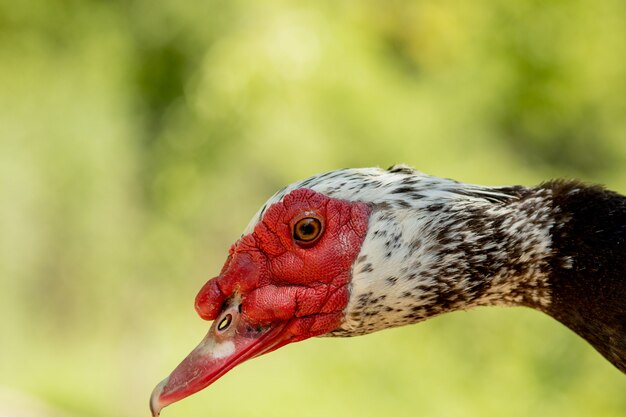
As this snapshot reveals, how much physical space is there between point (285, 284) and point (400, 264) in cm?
41

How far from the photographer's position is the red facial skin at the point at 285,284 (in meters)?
3.32

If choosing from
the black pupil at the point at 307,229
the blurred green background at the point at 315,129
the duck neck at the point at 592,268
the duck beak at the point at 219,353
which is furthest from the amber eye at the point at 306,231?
the blurred green background at the point at 315,129

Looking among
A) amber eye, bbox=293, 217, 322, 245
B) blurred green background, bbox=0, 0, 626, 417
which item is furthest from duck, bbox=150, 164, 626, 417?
blurred green background, bbox=0, 0, 626, 417

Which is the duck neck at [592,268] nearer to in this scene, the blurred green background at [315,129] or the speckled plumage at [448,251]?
the speckled plumage at [448,251]

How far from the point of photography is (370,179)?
344 cm

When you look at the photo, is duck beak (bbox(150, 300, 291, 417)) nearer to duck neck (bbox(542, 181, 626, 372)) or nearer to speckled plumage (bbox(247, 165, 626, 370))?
speckled plumage (bbox(247, 165, 626, 370))

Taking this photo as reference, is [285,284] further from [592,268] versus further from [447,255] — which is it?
[592,268]

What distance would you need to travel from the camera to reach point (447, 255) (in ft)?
10.7

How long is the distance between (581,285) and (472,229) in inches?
16.4

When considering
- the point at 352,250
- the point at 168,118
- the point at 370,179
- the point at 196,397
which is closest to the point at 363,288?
the point at 352,250

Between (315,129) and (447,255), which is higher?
(315,129)

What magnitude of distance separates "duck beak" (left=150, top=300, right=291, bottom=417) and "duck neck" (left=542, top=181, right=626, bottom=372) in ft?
3.24

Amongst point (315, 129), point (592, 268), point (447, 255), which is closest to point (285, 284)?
point (447, 255)

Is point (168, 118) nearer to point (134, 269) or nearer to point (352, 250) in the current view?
point (134, 269)
